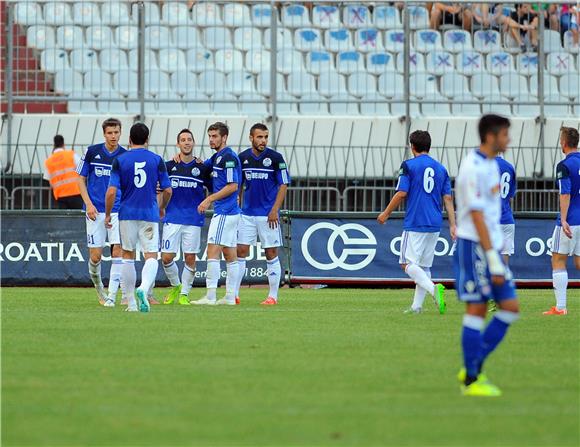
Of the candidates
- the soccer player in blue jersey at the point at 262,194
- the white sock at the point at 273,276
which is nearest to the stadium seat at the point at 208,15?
the soccer player in blue jersey at the point at 262,194

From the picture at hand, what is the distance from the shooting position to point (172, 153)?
77.4 ft

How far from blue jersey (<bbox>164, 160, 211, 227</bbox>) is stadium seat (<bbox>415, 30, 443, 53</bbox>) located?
9896 mm

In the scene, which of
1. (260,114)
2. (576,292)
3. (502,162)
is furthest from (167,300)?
(260,114)

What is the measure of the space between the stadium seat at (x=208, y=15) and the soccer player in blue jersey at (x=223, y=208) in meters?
9.19

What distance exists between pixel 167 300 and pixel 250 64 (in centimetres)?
913

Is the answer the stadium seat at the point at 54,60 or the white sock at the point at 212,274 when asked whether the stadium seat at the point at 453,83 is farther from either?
the white sock at the point at 212,274

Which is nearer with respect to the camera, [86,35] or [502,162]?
[502,162]

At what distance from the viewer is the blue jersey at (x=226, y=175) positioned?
52.3ft

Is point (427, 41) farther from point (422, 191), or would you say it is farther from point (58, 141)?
point (422, 191)

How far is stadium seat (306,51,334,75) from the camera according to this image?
82.7ft

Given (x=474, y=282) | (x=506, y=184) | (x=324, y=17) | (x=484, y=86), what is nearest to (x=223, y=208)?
(x=506, y=184)

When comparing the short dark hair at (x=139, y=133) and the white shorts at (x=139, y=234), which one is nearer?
the short dark hair at (x=139, y=133)

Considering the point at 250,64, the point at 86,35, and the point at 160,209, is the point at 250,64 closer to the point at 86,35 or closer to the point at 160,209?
the point at 86,35

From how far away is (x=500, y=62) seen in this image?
1000 inches
